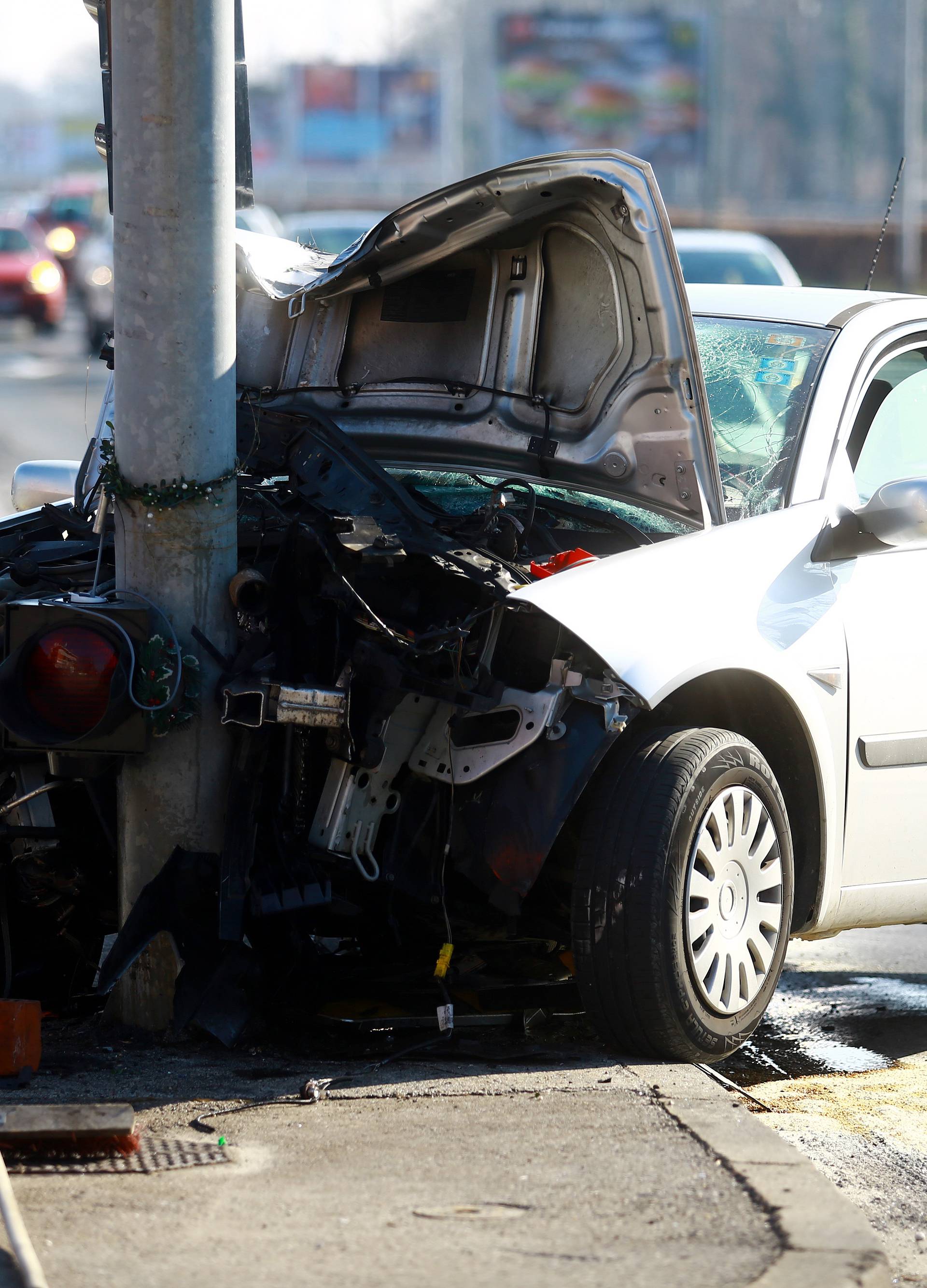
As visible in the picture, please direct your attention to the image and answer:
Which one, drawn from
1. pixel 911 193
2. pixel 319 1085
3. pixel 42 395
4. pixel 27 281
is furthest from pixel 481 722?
pixel 911 193

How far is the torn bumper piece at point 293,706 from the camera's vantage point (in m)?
3.83

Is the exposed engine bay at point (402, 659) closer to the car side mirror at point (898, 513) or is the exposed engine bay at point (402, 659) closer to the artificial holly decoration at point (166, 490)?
the artificial holly decoration at point (166, 490)

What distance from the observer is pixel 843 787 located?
434cm

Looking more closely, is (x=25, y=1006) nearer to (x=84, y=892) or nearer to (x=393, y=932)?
(x=84, y=892)

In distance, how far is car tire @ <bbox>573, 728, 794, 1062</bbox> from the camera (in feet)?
12.6

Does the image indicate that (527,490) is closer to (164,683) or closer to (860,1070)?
(164,683)

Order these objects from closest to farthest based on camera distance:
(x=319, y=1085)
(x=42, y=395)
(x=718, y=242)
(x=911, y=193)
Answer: (x=319, y=1085), (x=718, y=242), (x=42, y=395), (x=911, y=193)

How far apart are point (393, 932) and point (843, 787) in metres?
1.19

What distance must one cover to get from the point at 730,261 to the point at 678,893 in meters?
11.2

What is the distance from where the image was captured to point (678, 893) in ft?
12.6

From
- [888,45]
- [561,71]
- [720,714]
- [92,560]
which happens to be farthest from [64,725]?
[888,45]

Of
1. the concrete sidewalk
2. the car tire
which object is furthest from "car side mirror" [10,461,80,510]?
the car tire

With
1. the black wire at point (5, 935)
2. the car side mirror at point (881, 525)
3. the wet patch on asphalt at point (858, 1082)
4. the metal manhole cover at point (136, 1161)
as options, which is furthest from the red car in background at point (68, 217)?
the metal manhole cover at point (136, 1161)

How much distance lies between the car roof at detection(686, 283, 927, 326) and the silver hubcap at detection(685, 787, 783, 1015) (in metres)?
1.54
